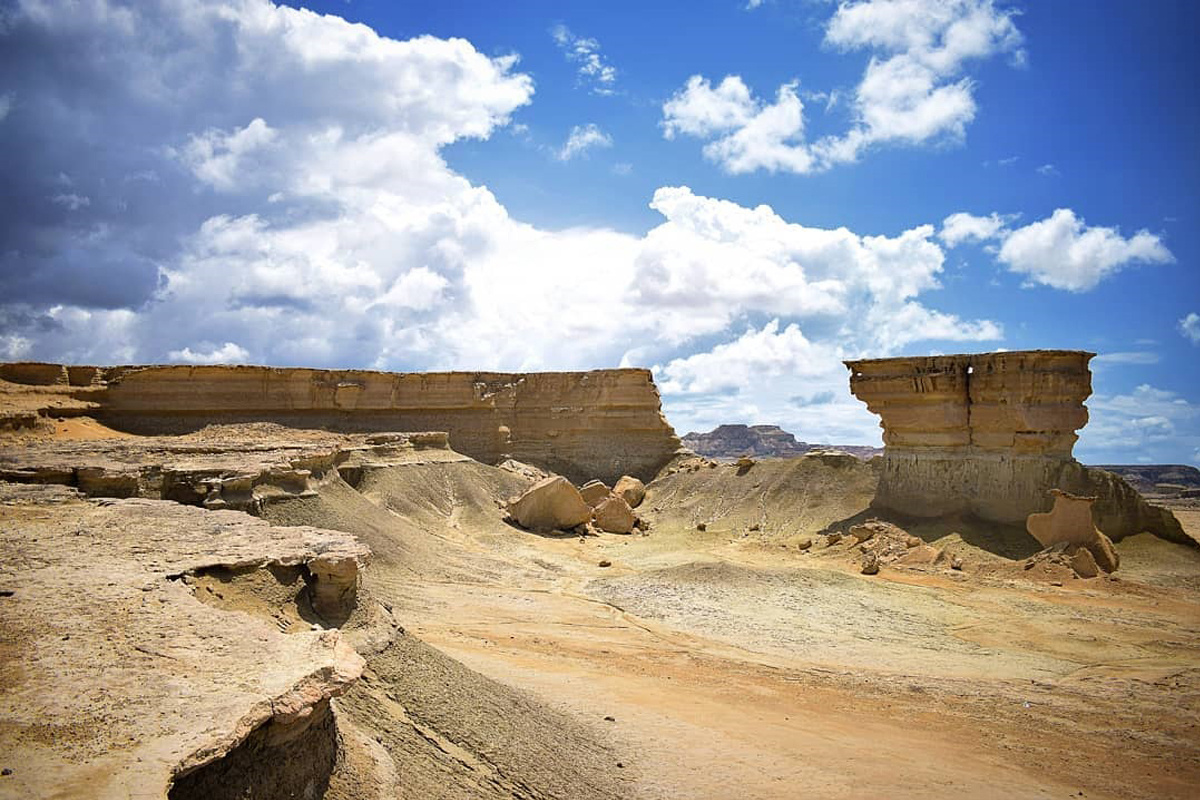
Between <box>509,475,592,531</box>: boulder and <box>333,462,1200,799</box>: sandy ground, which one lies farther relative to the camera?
<box>509,475,592,531</box>: boulder

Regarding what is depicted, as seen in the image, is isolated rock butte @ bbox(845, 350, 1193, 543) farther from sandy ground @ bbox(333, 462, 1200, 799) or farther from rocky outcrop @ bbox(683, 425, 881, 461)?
rocky outcrop @ bbox(683, 425, 881, 461)

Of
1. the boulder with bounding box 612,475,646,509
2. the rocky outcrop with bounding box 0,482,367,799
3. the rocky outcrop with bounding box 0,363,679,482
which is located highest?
the rocky outcrop with bounding box 0,363,679,482

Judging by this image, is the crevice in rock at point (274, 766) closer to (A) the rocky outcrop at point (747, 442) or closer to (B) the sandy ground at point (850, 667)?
(B) the sandy ground at point (850, 667)

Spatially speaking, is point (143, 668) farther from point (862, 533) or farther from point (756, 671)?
point (862, 533)

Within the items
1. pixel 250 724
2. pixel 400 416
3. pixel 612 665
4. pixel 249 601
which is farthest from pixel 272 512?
pixel 400 416

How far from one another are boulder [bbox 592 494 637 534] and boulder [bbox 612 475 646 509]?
4422mm

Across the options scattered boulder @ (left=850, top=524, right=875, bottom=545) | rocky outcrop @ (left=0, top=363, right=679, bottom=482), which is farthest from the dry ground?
rocky outcrop @ (left=0, top=363, right=679, bottom=482)

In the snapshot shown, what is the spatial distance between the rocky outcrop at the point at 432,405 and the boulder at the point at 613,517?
28.8 feet

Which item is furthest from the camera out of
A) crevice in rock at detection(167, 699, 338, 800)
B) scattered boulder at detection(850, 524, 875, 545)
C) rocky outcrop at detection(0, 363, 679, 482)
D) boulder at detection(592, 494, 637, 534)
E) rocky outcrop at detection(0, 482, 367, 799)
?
rocky outcrop at detection(0, 363, 679, 482)

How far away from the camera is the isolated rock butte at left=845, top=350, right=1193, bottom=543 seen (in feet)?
68.9

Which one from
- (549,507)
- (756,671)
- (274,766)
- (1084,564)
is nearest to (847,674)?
(756,671)

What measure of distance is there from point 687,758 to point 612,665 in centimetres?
349

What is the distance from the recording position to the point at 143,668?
459 centimetres

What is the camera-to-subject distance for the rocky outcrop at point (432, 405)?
96.7 feet
